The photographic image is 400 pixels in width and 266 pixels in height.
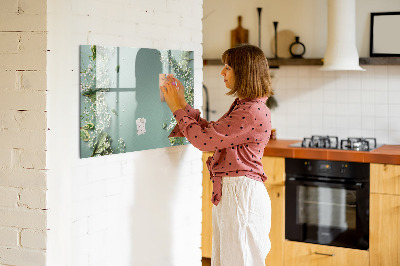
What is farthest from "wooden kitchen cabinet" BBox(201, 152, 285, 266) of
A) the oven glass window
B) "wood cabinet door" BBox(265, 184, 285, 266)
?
the oven glass window

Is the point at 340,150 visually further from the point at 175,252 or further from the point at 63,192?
the point at 63,192

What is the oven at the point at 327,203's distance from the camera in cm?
418

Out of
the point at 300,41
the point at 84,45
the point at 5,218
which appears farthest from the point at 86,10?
the point at 300,41

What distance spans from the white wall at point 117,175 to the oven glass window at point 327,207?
132cm

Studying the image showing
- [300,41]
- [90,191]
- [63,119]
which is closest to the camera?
[63,119]

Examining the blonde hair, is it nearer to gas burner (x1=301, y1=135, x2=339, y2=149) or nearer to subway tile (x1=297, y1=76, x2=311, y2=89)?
gas burner (x1=301, y1=135, x2=339, y2=149)

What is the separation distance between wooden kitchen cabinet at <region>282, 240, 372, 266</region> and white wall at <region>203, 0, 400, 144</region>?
39.2 inches

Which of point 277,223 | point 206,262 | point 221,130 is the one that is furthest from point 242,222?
point 206,262

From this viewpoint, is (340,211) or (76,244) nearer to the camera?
(76,244)

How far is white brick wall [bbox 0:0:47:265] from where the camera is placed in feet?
7.55

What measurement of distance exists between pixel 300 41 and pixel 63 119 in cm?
306

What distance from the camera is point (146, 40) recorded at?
2.83m

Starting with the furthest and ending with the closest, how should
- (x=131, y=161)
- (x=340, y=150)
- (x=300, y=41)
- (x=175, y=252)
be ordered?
(x=300, y=41), (x=340, y=150), (x=175, y=252), (x=131, y=161)

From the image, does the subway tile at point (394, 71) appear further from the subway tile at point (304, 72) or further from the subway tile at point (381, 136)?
the subway tile at point (304, 72)
